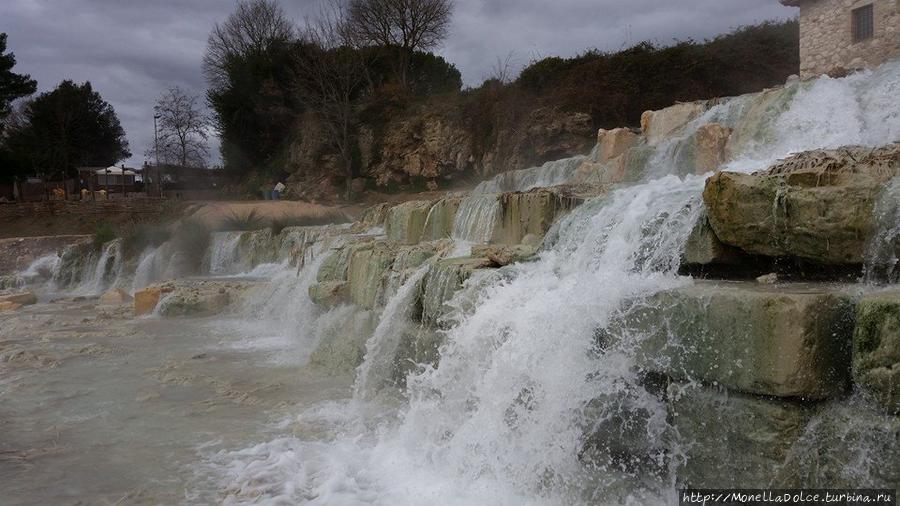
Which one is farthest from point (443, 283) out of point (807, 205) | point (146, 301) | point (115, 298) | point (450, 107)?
point (450, 107)

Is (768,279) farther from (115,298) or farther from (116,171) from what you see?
(116,171)

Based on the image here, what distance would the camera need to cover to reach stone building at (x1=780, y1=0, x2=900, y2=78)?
11.0 meters

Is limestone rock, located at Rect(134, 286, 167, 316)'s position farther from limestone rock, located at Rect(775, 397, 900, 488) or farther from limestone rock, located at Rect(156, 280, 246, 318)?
limestone rock, located at Rect(775, 397, 900, 488)

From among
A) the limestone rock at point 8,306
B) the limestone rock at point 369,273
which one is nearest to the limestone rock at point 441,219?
the limestone rock at point 369,273

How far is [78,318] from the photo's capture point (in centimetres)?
1181

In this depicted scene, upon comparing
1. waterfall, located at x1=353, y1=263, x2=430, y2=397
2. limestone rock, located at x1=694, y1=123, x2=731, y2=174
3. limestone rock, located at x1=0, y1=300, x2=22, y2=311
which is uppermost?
limestone rock, located at x1=694, y1=123, x2=731, y2=174

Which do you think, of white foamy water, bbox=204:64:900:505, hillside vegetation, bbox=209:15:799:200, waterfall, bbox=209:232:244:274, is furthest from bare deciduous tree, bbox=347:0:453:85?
white foamy water, bbox=204:64:900:505

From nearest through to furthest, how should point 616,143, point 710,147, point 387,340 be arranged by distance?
point 387,340
point 710,147
point 616,143

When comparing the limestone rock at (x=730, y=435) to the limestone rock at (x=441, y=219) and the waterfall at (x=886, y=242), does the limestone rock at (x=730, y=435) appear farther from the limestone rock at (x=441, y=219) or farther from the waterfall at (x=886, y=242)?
the limestone rock at (x=441, y=219)

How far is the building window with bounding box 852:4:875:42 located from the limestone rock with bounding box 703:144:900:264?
8.80m

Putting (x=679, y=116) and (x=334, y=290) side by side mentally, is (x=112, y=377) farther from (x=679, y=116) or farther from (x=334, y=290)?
(x=679, y=116)

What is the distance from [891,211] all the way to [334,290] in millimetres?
6725

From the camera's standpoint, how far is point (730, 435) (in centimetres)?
329

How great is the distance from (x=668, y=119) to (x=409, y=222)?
5089 millimetres
